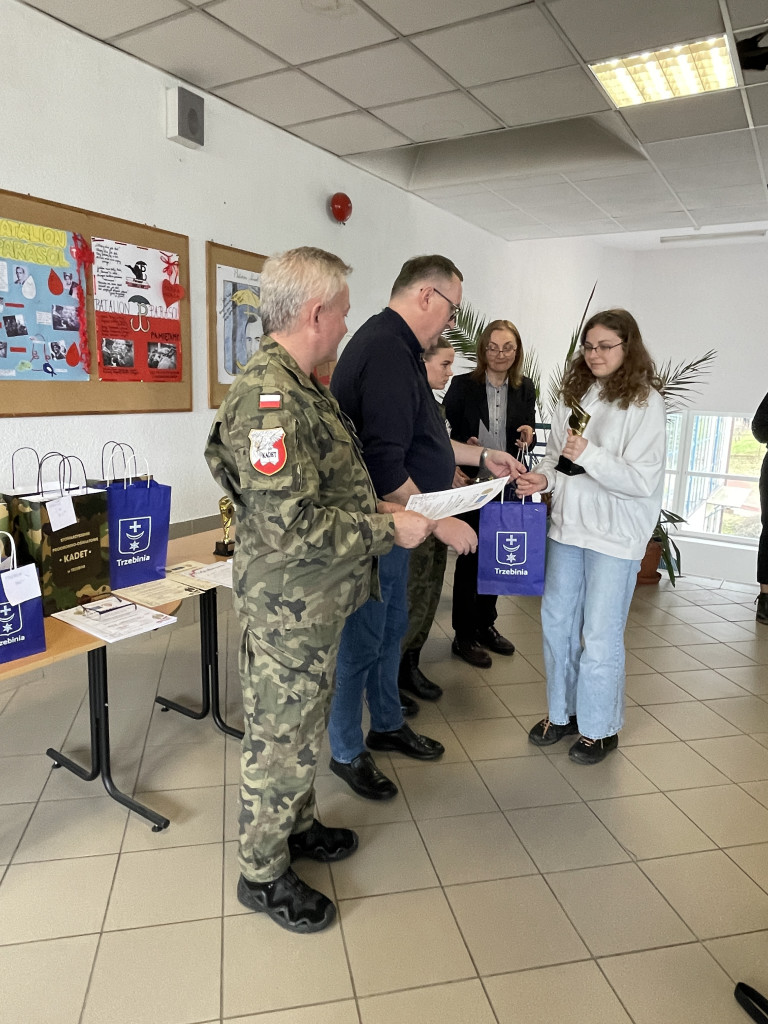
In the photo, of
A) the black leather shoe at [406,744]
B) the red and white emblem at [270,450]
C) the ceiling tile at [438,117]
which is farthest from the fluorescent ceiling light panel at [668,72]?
the black leather shoe at [406,744]

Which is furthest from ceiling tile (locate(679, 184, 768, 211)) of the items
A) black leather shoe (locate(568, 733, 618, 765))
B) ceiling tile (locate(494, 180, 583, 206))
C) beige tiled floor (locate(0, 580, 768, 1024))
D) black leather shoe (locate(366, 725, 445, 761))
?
black leather shoe (locate(366, 725, 445, 761))

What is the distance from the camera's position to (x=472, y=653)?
3.39 metres

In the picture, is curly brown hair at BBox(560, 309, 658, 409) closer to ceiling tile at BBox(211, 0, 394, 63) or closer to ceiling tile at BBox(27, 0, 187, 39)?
ceiling tile at BBox(211, 0, 394, 63)

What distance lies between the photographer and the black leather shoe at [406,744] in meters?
2.48

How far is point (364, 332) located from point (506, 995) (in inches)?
67.7

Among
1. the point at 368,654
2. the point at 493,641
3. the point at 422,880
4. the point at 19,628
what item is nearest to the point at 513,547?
the point at 368,654

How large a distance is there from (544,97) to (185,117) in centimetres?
171

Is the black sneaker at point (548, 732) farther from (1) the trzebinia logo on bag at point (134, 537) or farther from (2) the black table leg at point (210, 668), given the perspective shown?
(1) the trzebinia logo on bag at point (134, 537)

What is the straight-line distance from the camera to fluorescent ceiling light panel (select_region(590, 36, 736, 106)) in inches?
116

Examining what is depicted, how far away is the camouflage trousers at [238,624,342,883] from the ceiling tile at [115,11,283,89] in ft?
8.05

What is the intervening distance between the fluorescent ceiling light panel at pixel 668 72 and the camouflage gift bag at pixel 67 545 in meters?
2.84

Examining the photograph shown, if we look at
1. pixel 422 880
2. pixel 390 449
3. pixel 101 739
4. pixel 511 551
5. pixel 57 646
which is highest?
pixel 390 449

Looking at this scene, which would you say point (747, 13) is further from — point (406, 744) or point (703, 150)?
point (406, 744)

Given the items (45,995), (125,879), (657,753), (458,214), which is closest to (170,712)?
(125,879)
